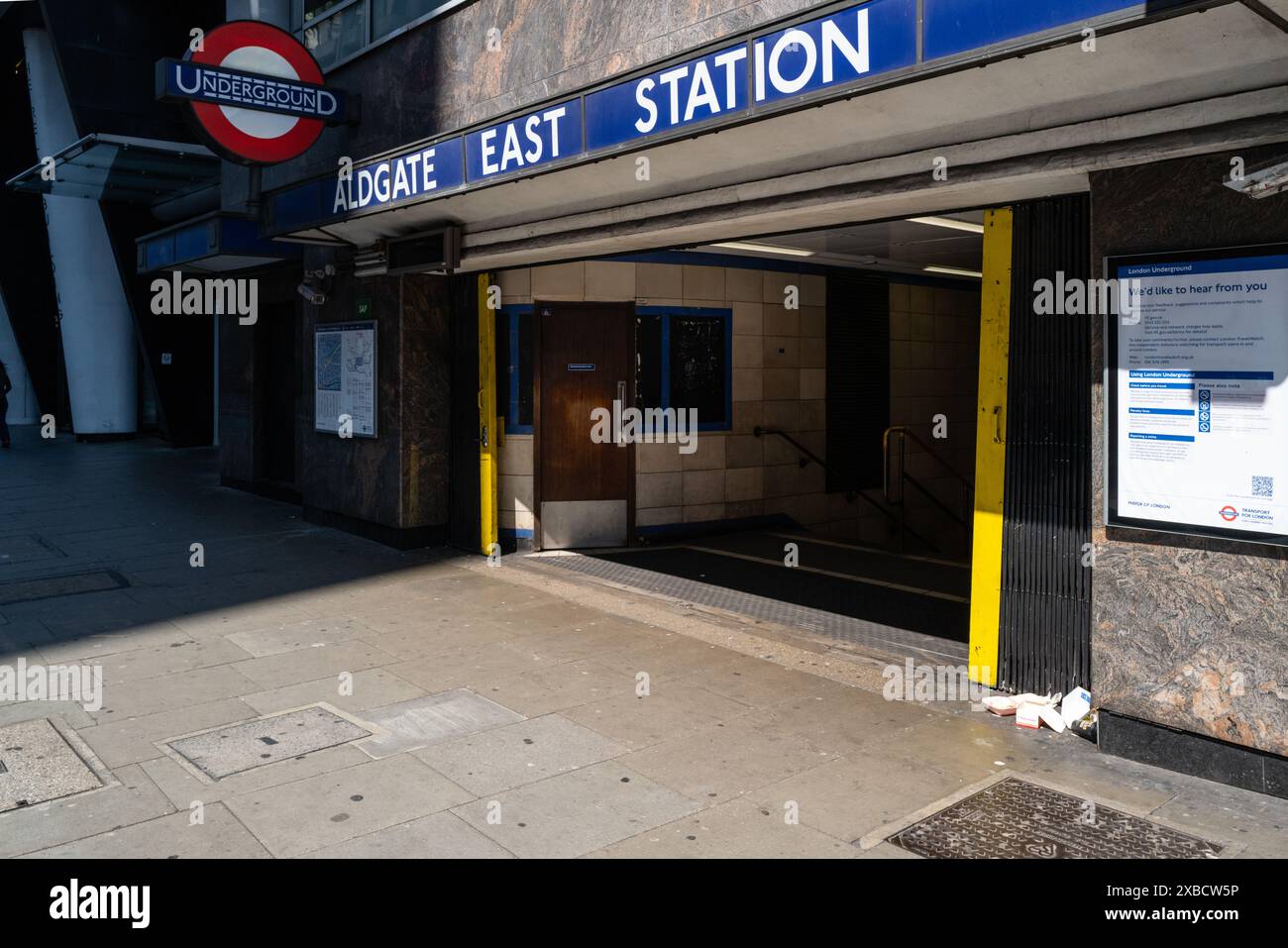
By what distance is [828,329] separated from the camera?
12125 millimetres

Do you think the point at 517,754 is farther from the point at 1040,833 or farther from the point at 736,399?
the point at 736,399

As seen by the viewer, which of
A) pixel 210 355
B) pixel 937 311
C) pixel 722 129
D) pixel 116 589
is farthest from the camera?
pixel 210 355

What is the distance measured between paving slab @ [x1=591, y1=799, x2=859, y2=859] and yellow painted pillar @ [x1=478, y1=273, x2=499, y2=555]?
6.08m

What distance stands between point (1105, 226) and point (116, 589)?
313 inches

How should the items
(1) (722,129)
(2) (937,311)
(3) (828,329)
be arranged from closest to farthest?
1. (1) (722,129)
2. (3) (828,329)
3. (2) (937,311)

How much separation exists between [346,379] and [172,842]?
24.5 ft

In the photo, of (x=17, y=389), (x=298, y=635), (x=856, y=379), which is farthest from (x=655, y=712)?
(x=17, y=389)

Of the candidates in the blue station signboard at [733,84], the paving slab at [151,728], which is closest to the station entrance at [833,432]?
the blue station signboard at [733,84]

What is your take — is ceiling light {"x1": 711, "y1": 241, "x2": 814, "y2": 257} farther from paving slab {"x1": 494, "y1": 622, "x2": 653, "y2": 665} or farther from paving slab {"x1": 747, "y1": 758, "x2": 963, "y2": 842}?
paving slab {"x1": 747, "y1": 758, "x2": 963, "y2": 842}

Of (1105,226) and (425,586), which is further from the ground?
(1105,226)

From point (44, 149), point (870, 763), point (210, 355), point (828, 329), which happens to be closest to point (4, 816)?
point (870, 763)

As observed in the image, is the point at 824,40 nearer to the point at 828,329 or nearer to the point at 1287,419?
the point at 1287,419

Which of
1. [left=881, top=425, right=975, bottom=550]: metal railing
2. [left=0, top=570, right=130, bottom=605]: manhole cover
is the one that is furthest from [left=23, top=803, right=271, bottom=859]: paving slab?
[left=881, top=425, right=975, bottom=550]: metal railing

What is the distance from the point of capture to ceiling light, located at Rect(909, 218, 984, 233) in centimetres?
770
